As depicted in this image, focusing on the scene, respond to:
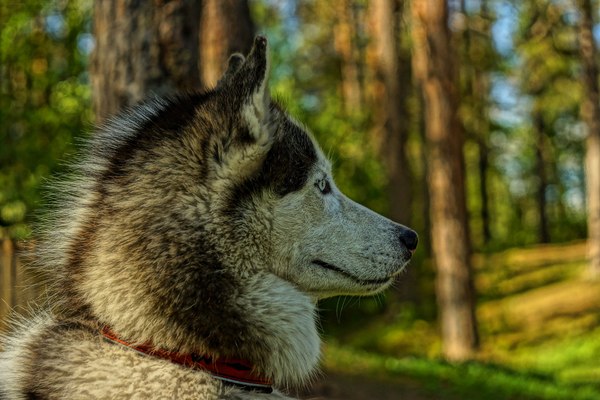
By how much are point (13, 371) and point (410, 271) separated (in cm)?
1708

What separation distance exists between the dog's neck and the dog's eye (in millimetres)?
453

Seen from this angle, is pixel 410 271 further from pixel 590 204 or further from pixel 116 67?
pixel 116 67

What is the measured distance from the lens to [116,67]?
20.2 ft

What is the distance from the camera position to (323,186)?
3.55 m

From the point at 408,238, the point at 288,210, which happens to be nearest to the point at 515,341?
the point at 408,238

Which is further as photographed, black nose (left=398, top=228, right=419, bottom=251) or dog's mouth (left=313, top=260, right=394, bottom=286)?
black nose (left=398, top=228, right=419, bottom=251)

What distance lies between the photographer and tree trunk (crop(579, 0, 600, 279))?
19.2 m

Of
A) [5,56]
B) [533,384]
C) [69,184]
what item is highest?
[5,56]

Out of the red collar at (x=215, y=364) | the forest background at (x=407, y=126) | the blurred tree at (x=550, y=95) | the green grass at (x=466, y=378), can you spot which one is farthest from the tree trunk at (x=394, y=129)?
the red collar at (x=215, y=364)

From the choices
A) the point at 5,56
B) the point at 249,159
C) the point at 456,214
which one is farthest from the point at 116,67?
the point at 456,214

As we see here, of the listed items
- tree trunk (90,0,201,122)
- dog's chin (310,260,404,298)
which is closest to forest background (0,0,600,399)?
tree trunk (90,0,201,122)

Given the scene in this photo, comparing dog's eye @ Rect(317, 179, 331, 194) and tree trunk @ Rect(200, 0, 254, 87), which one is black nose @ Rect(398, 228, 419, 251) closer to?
dog's eye @ Rect(317, 179, 331, 194)

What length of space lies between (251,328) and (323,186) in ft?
2.44

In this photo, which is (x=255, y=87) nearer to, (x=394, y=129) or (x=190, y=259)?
(x=190, y=259)
